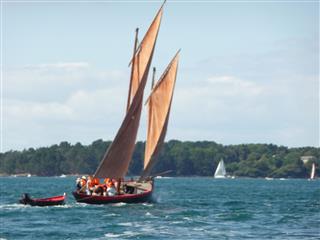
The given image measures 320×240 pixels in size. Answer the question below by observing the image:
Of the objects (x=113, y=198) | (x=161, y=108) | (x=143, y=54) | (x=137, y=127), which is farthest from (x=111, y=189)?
(x=143, y=54)

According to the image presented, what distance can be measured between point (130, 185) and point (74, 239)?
3190 centimetres

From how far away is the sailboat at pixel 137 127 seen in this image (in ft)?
303

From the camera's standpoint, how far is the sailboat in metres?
92.4

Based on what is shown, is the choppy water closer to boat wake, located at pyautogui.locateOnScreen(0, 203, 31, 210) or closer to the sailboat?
boat wake, located at pyautogui.locateOnScreen(0, 203, 31, 210)

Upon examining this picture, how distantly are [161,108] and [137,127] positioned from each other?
3.03m

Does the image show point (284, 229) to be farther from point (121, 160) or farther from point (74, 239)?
point (121, 160)

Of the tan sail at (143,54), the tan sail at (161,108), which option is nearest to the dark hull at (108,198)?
the tan sail at (161,108)

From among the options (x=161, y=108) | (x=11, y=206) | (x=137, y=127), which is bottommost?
(x=11, y=206)

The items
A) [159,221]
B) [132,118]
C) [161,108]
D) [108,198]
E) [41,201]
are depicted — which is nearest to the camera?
[159,221]

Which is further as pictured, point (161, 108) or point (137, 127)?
point (161, 108)

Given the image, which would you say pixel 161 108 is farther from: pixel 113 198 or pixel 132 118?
pixel 113 198

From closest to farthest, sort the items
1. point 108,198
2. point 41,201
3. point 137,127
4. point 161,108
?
1. point 41,201
2. point 108,198
3. point 137,127
4. point 161,108

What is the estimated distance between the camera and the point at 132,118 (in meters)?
93.8

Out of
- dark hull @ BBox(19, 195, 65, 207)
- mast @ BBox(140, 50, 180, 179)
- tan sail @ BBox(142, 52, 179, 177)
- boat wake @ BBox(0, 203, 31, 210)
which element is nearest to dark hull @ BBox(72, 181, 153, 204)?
dark hull @ BBox(19, 195, 65, 207)
